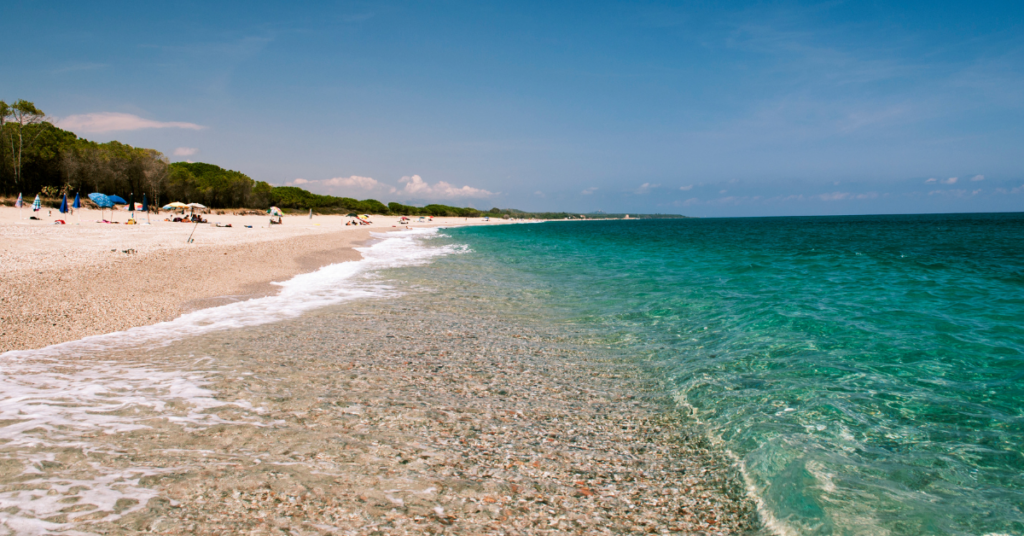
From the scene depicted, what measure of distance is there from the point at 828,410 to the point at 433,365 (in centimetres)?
572

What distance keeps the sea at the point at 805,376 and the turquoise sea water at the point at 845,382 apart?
0.03 meters

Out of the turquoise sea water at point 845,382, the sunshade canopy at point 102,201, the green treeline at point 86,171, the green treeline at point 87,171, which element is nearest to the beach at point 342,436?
the turquoise sea water at point 845,382

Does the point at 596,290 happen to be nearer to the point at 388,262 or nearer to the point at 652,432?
the point at 652,432

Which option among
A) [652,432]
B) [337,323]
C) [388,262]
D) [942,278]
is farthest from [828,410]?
[388,262]

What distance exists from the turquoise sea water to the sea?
0.03 metres

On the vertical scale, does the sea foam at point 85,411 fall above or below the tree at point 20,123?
below

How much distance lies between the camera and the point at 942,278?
18.4 meters

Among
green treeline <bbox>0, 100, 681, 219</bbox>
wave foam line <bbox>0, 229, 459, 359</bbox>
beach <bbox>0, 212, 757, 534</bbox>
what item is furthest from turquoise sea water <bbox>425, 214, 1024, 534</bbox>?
green treeline <bbox>0, 100, 681, 219</bbox>

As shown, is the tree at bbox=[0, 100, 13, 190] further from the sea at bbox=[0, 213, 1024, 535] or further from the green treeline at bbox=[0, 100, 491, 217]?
the sea at bbox=[0, 213, 1024, 535]

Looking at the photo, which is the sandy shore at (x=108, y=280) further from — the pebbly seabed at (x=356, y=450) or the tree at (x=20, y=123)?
the tree at (x=20, y=123)

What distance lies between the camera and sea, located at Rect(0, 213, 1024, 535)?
4.27m

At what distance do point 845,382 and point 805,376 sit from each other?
52 cm

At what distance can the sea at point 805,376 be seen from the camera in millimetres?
4266

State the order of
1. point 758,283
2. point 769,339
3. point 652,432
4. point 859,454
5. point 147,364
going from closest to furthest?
1. point 859,454
2. point 652,432
3. point 147,364
4. point 769,339
5. point 758,283
